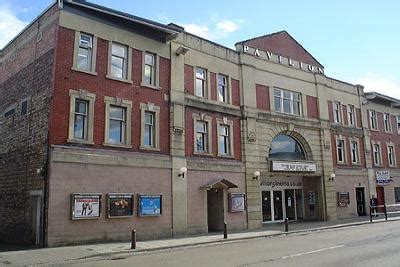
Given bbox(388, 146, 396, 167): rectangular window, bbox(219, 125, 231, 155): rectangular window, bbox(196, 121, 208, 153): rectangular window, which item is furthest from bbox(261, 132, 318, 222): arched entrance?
bbox(388, 146, 396, 167): rectangular window

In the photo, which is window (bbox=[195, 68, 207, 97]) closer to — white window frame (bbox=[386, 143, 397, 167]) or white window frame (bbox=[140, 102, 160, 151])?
white window frame (bbox=[140, 102, 160, 151])

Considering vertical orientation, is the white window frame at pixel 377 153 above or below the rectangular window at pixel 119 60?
below

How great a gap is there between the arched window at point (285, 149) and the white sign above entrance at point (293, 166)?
614mm

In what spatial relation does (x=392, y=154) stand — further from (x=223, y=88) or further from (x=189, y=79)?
(x=189, y=79)

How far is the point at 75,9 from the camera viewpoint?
18953 millimetres

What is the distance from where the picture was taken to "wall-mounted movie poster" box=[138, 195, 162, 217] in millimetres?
19891

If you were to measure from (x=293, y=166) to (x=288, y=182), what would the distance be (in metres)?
2.37

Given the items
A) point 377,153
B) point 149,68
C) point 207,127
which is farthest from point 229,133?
point 377,153

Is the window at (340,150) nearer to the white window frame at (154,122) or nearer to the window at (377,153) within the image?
the window at (377,153)

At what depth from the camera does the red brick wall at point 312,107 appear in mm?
30841

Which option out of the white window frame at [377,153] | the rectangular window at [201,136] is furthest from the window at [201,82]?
the white window frame at [377,153]

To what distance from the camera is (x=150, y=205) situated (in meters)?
20.2

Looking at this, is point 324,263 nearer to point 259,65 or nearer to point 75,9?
point 75,9

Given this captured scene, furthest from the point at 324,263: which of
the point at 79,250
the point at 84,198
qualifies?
the point at 84,198
